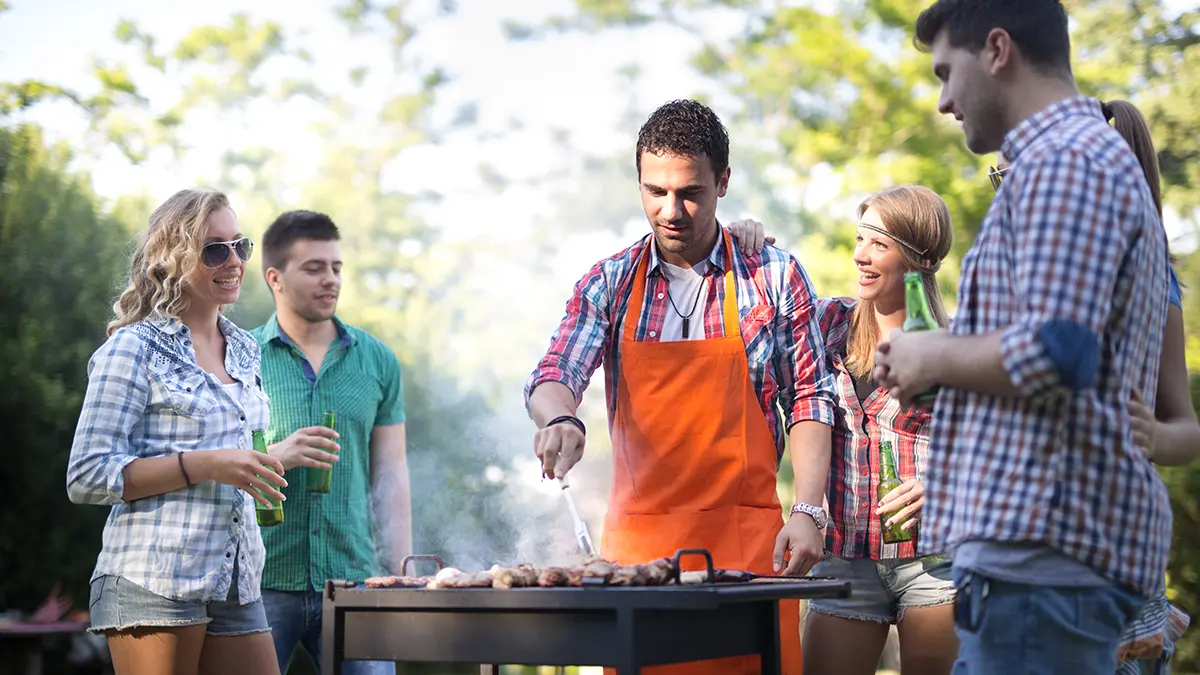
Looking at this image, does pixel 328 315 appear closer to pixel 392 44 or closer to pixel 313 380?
pixel 313 380

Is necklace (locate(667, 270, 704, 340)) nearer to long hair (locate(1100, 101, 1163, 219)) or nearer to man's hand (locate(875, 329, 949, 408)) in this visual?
long hair (locate(1100, 101, 1163, 219))

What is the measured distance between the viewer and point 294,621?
14.7 ft

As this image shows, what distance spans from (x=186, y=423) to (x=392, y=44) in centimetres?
1297

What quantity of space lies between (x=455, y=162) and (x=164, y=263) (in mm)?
12346

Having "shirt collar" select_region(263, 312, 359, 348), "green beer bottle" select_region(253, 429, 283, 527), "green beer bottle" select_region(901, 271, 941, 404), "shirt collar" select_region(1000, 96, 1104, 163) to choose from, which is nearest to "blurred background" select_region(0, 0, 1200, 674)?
"shirt collar" select_region(263, 312, 359, 348)

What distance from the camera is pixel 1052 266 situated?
1864mm

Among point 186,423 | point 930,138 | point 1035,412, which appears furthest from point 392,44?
point 1035,412

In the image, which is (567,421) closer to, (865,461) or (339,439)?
(865,461)

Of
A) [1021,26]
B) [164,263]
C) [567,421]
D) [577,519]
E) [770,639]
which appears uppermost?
[1021,26]

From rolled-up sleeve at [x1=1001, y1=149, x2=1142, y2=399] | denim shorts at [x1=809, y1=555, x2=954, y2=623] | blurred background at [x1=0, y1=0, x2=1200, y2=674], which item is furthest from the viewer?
blurred background at [x1=0, y1=0, x2=1200, y2=674]

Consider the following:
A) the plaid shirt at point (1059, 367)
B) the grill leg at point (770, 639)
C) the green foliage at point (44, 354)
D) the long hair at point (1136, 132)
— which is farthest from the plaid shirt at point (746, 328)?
the green foliage at point (44, 354)

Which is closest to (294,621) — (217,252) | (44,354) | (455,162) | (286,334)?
(286,334)

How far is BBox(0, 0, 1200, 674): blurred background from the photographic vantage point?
8.58 metres

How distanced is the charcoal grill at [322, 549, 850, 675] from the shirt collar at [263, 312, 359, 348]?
2058mm
